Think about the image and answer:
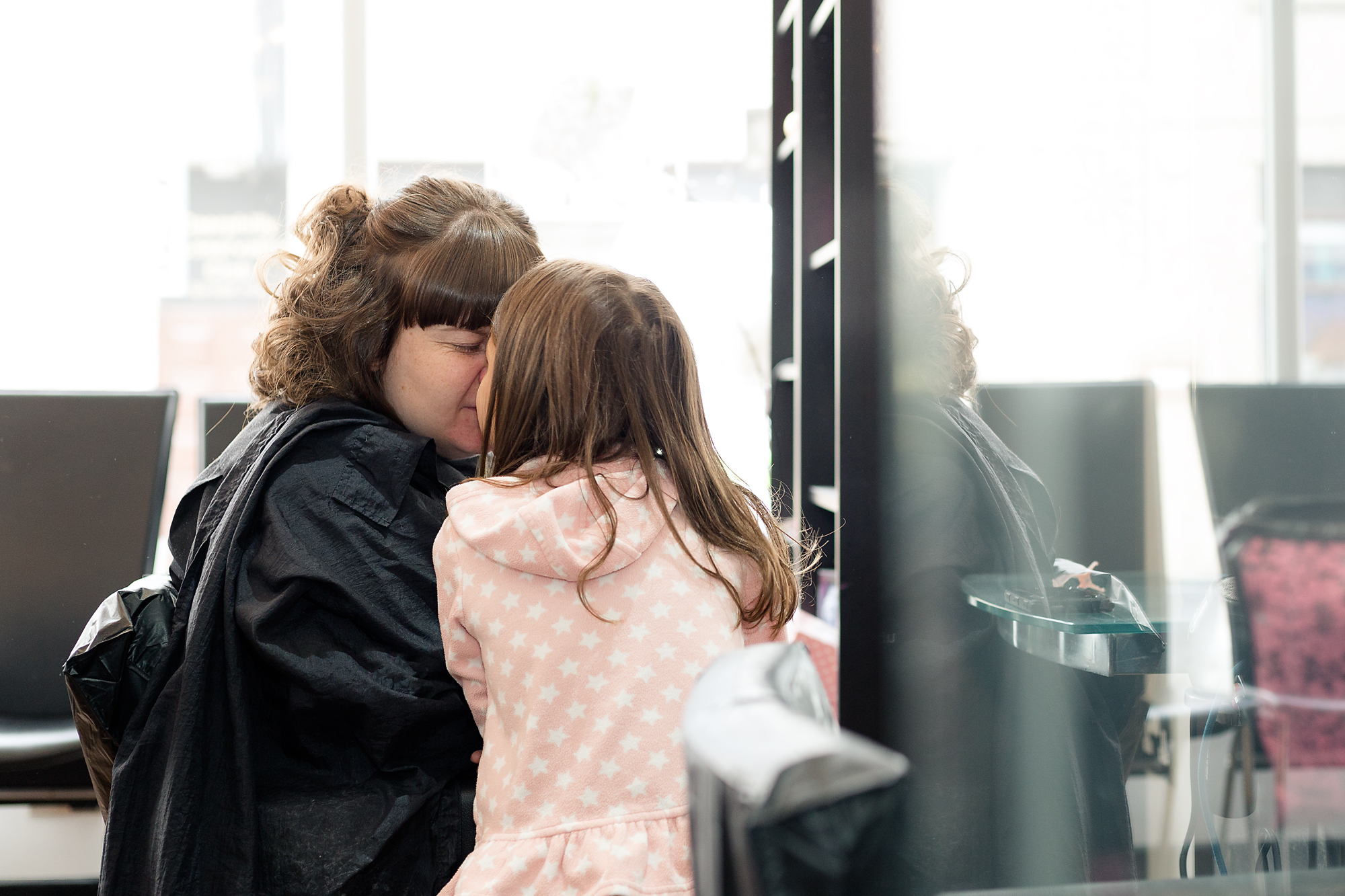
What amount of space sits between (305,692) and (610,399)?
42cm

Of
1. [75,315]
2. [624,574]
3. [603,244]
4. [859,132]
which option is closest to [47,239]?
[75,315]

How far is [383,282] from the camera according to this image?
3.63 feet

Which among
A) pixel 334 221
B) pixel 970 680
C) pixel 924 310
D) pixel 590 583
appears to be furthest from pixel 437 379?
pixel 970 680

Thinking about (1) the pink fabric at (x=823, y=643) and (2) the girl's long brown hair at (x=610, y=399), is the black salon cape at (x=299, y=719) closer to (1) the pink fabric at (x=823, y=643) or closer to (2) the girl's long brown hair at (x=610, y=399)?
(2) the girl's long brown hair at (x=610, y=399)

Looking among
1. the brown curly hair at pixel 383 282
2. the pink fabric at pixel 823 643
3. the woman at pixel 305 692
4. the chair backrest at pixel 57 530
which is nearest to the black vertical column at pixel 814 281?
the pink fabric at pixel 823 643

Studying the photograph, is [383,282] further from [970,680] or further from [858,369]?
[970,680]

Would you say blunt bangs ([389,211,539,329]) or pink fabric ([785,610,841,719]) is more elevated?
blunt bangs ([389,211,539,329])

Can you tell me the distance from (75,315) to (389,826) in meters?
2.42

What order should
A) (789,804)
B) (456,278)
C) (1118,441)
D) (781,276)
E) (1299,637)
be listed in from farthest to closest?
(781,276), (456,278), (1118,441), (1299,637), (789,804)

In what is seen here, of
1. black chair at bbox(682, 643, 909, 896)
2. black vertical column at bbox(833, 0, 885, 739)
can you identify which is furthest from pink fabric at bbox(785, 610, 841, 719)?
A: black chair at bbox(682, 643, 909, 896)

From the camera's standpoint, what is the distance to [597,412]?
923 millimetres

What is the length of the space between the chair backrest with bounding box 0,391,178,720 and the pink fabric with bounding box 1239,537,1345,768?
5.55ft

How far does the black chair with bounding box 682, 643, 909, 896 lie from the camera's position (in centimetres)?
28

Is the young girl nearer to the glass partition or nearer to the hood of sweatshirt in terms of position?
the hood of sweatshirt
